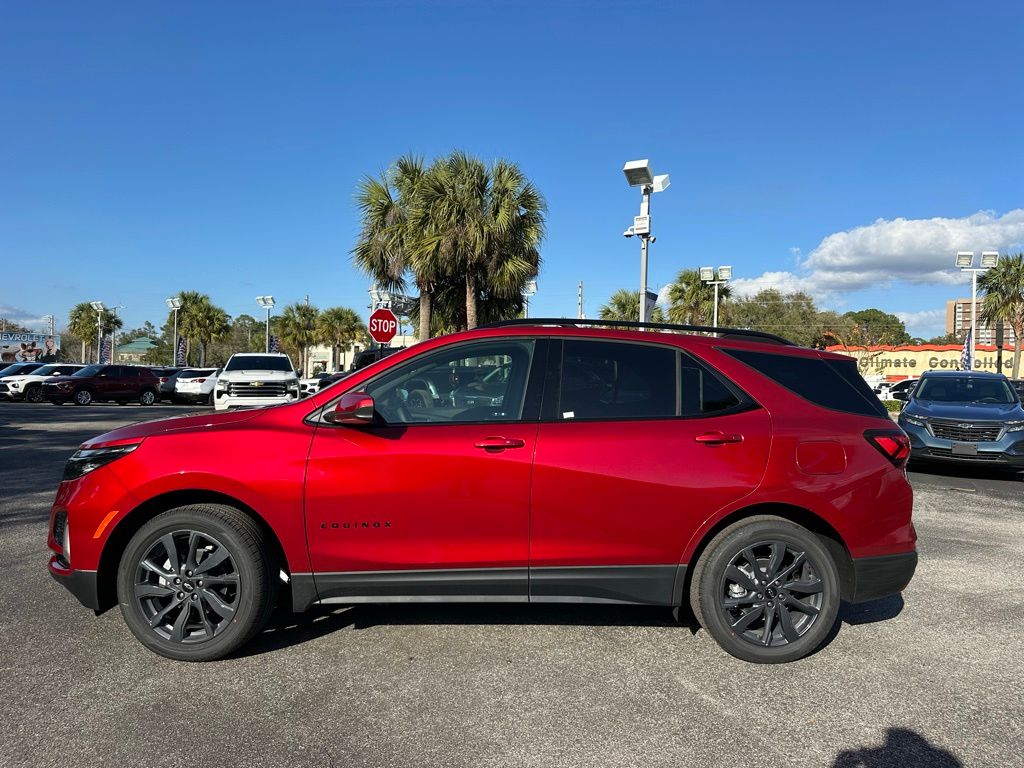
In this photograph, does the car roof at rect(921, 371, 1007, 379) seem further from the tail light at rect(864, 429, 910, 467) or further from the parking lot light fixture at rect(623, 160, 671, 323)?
the tail light at rect(864, 429, 910, 467)

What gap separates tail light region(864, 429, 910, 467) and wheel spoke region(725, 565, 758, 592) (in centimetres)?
99

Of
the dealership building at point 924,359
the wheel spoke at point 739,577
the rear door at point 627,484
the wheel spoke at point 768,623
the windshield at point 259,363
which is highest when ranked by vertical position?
the dealership building at point 924,359

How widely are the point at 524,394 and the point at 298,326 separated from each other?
192ft

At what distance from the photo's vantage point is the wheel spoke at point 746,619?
3.64 m

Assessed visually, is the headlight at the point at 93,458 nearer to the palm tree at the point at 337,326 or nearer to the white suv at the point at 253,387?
the white suv at the point at 253,387

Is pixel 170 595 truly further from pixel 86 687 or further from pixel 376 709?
pixel 376 709

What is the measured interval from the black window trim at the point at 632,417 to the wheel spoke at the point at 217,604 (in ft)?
6.11

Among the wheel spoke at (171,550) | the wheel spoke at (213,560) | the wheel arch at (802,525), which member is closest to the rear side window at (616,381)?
the wheel arch at (802,525)

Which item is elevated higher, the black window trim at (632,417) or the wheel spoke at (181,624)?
the black window trim at (632,417)

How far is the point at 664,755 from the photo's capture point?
2.79 meters

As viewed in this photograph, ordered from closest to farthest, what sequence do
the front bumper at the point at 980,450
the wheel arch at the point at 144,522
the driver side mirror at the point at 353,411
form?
the driver side mirror at the point at 353,411 < the wheel arch at the point at 144,522 < the front bumper at the point at 980,450

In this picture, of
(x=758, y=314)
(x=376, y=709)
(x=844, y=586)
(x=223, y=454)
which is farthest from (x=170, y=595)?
(x=758, y=314)

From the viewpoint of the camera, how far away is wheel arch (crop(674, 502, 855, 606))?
12.0 feet

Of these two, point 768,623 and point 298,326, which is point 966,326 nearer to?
point 768,623
